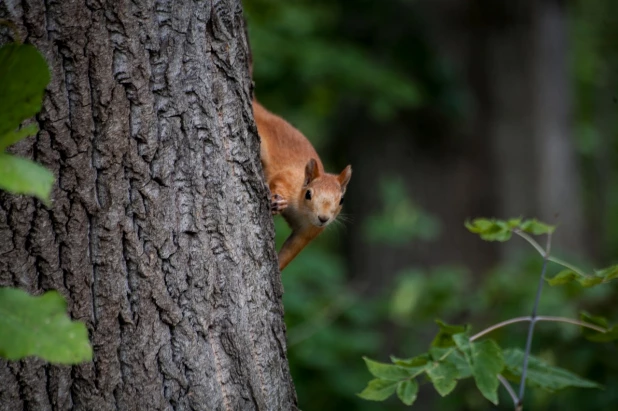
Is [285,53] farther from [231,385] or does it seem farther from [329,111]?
[231,385]

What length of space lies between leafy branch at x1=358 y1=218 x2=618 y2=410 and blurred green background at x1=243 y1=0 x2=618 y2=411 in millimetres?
2224

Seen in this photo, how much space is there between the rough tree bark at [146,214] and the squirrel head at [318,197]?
866 millimetres

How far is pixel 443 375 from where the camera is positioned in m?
1.89

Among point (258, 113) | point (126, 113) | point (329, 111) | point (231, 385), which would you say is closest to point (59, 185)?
point (126, 113)

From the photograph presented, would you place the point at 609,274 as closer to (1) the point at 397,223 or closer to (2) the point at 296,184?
(2) the point at 296,184

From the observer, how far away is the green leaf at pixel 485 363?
1.83 metres

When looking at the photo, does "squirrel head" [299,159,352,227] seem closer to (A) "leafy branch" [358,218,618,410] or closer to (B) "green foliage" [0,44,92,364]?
(A) "leafy branch" [358,218,618,410]

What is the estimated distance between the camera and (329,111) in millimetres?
6848

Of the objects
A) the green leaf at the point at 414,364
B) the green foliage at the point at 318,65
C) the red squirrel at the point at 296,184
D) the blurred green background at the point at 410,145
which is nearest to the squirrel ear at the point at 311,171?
the red squirrel at the point at 296,184

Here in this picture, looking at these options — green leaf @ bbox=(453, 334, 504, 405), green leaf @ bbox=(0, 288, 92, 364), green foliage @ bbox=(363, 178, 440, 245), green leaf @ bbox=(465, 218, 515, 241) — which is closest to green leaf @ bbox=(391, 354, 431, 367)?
green leaf @ bbox=(453, 334, 504, 405)

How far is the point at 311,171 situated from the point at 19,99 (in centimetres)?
180

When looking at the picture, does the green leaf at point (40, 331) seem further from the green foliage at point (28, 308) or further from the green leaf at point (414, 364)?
the green leaf at point (414, 364)

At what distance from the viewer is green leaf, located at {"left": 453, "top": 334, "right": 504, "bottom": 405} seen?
1.83 m

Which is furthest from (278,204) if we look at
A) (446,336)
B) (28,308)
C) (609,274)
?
(28,308)
